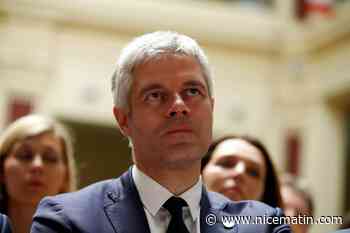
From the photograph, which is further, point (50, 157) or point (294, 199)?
point (294, 199)

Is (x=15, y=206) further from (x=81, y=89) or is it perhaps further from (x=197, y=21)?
(x=197, y=21)

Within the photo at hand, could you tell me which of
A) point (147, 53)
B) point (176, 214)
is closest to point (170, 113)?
point (147, 53)

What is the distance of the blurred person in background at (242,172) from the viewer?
3.33 meters

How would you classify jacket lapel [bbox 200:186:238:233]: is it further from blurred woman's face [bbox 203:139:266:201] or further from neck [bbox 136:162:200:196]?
blurred woman's face [bbox 203:139:266:201]

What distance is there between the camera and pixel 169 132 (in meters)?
2.26

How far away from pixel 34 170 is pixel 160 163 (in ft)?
3.95

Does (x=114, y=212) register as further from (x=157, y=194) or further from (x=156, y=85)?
(x=156, y=85)

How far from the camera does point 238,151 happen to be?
3.47 metres

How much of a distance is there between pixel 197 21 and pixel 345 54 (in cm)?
258

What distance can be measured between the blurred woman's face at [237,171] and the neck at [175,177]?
105 centimetres

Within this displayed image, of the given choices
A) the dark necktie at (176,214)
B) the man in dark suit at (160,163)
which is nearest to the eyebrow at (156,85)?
the man in dark suit at (160,163)

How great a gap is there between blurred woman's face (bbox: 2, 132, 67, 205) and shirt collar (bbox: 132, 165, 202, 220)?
42.6 inches

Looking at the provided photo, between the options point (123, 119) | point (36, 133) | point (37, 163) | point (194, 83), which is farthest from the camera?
point (36, 133)

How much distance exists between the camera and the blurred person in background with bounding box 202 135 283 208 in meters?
3.33
